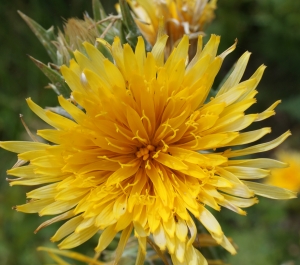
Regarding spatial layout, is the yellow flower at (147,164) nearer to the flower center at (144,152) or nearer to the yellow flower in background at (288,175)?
the flower center at (144,152)

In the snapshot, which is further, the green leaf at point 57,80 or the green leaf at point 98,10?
the green leaf at point 98,10

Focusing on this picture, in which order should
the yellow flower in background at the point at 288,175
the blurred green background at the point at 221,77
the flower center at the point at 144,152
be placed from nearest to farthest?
the flower center at the point at 144,152 → the blurred green background at the point at 221,77 → the yellow flower in background at the point at 288,175

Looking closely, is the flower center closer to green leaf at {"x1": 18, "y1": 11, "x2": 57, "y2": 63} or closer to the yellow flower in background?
green leaf at {"x1": 18, "y1": 11, "x2": 57, "y2": 63}

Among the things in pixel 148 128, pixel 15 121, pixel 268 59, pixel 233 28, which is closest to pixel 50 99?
pixel 15 121

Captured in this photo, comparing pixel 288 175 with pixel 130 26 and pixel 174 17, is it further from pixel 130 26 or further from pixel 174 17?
pixel 130 26

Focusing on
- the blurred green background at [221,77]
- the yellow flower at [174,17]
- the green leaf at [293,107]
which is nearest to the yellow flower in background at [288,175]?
the blurred green background at [221,77]

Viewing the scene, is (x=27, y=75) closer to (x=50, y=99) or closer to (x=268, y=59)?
(x=50, y=99)

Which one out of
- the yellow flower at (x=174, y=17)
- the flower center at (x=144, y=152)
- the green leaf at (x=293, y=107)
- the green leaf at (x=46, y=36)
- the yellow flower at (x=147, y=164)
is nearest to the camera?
the yellow flower at (x=147, y=164)

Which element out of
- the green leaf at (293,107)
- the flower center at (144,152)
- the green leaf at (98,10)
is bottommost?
the green leaf at (293,107)
